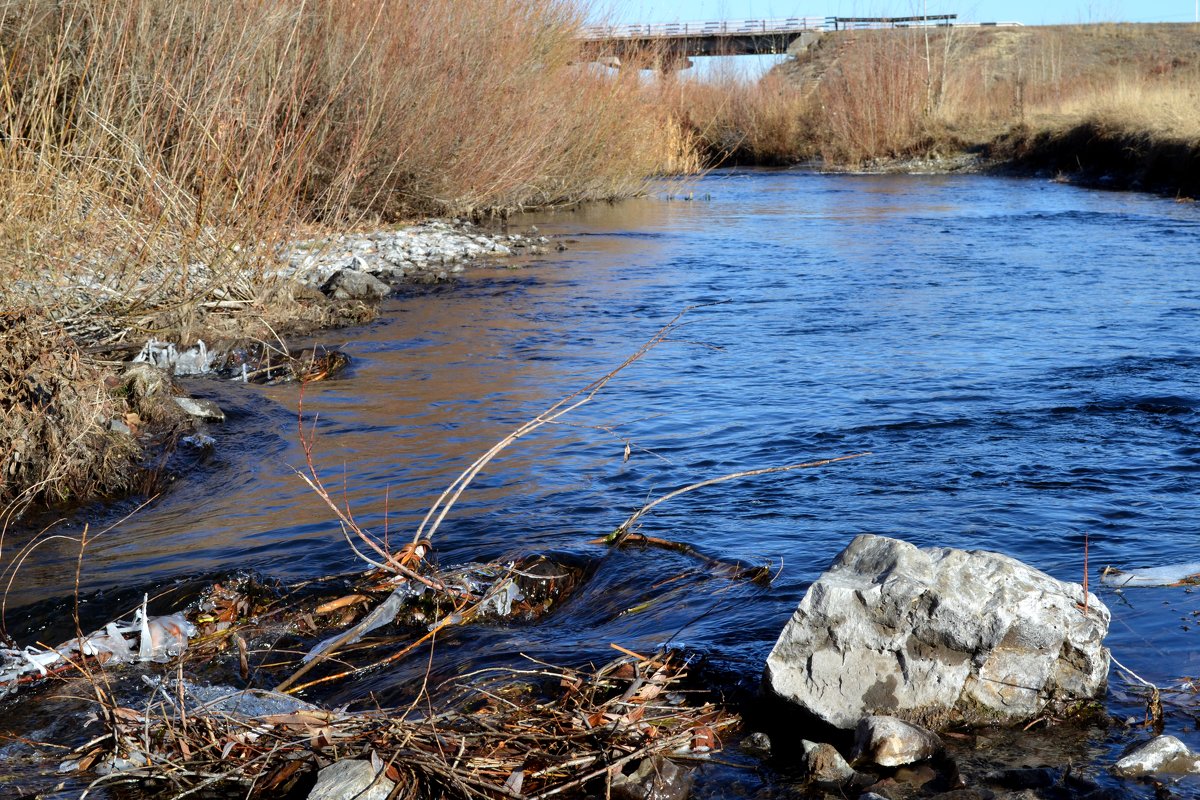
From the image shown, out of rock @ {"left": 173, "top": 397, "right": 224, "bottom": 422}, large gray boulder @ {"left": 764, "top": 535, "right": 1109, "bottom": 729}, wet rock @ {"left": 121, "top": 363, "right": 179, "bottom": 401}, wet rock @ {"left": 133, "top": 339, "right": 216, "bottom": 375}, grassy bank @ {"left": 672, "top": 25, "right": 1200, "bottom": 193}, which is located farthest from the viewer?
grassy bank @ {"left": 672, "top": 25, "right": 1200, "bottom": 193}

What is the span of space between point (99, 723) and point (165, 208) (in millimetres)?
4428

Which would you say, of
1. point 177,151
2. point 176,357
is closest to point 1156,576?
point 176,357

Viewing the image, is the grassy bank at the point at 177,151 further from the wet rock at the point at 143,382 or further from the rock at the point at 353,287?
the rock at the point at 353,287

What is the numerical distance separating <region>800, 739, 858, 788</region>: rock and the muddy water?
0.16 m

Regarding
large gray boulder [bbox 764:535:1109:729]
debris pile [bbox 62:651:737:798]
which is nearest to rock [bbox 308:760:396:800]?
debris pile [bbox 62:651:737:798]

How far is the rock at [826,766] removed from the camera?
2.67 meters

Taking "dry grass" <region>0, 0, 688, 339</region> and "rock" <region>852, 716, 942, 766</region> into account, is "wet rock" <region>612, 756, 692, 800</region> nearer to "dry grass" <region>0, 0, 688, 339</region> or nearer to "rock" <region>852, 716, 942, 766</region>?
"rock" <region>852, 716, 942, 766</region>

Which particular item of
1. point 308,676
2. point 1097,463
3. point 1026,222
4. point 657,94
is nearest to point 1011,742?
point 308,676

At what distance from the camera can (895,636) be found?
2.85 m

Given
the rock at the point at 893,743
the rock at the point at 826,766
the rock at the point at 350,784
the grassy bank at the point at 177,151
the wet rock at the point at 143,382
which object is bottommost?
the rock at the point at 826,766

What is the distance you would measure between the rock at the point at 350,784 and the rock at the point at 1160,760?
1718 millimetres

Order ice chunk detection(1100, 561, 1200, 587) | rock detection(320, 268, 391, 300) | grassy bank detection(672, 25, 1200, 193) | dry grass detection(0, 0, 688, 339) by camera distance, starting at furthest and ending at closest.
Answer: grassy bank detection(672, 25, 1200, 193)
rock detection(320, 268, 391, 300)
dry grass detection(0, 0, 688, 339)
ice chunk detection(1100, 561, 1200, 587)

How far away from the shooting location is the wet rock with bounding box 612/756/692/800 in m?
2.60

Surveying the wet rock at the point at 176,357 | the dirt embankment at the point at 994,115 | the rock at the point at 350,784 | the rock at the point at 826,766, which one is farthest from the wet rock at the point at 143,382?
the dirt embankment at the point at 994,115
